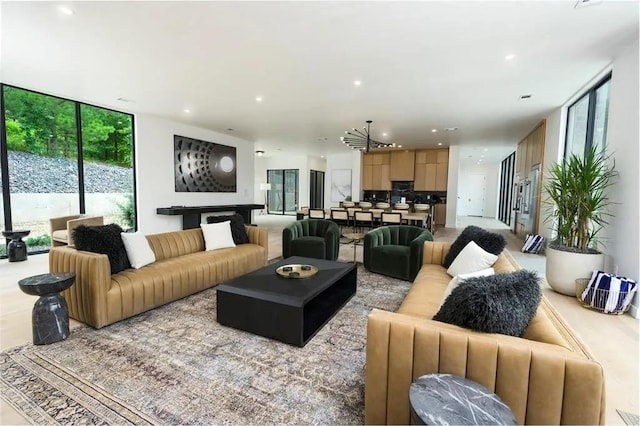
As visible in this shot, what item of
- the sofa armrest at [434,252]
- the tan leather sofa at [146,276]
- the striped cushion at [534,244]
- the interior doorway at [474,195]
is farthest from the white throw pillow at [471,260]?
the interior doorway at [474,195]

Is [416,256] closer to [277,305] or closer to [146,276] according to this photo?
[277,305]

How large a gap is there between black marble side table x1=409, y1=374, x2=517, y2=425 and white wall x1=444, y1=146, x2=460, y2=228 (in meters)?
9.80

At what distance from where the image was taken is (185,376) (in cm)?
202

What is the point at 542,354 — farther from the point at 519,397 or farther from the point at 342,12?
the point at 342,12

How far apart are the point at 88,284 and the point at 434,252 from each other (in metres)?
3.59

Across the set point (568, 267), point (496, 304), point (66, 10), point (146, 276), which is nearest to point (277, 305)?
point (146, 276)

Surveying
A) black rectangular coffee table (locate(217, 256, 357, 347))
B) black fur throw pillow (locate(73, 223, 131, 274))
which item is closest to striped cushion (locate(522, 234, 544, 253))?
black rectangular coffee table (locate(217, 256, 357, 347))

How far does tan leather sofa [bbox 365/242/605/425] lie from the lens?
1.16m

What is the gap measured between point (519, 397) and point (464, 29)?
313 centimetres

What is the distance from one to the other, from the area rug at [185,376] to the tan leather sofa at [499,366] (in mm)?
415

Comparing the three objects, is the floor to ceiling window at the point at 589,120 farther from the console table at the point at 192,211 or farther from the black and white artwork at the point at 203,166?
the black and white artwork at the point at 203,166

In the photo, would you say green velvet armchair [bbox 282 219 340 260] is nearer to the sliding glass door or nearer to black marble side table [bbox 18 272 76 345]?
black marble side table [bbox 18 272 76 345]

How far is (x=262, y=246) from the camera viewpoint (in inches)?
179

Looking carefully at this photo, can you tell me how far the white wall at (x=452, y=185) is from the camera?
10031 millimetres
